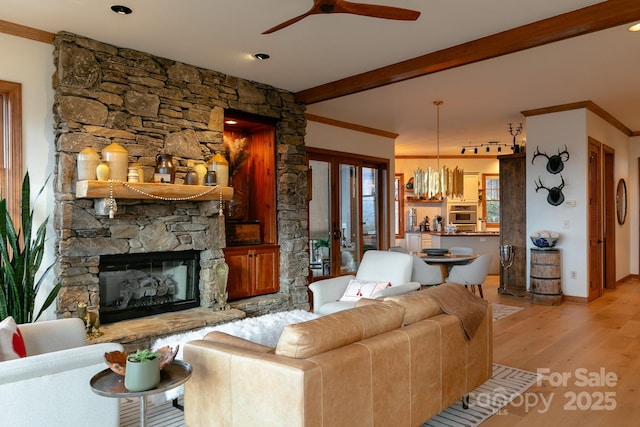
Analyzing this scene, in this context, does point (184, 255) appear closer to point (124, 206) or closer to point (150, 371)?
point (124, 206)

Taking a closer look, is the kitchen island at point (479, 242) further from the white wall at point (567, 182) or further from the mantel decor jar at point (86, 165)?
the mantel decor jar at point (86, 165)

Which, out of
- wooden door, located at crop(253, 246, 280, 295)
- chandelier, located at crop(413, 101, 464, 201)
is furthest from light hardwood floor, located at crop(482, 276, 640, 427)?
wooden door, located at crop(253, 246, 280, 295)

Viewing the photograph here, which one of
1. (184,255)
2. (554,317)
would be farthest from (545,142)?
(184,255)

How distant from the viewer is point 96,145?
411 centimetres

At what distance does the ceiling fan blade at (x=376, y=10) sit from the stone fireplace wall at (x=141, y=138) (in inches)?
96.3

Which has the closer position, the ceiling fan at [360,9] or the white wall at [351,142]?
the ceiling fan at [360,9]

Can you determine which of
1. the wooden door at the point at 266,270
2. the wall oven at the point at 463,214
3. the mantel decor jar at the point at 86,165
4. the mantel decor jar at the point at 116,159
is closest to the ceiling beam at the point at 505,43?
the wooden door at the point at 266,270

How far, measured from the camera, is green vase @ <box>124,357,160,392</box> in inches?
70.9

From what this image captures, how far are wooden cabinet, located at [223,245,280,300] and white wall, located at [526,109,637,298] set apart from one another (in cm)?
394

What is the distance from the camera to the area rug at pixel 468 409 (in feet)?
9.26

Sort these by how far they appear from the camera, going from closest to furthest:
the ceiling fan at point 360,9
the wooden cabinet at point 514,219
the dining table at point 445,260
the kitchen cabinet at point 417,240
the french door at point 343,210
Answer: the ceiling fan at point 360,9 → the dining table at point 445,260 → the wooden cabinet at point 514,219 → the french door at point 343,210 → the kitchen cabinet at point 417,240

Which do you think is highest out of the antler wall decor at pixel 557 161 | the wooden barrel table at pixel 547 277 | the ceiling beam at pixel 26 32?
the ceiling beam at pixel 26 32

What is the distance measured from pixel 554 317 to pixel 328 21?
4389 millimetres

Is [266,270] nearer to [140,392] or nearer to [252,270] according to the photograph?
[252,270]
